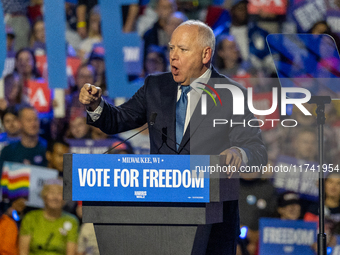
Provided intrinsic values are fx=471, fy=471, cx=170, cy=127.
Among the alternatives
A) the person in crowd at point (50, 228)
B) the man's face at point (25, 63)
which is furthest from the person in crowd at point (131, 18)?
the person in crowd at point (50, 228)

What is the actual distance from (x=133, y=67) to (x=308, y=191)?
6.04 ft

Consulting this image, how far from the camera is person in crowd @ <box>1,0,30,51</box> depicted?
4332 mm

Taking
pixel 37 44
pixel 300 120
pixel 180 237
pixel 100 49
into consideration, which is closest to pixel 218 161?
pixel 180 237

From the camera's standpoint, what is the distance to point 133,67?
4156 millimetres

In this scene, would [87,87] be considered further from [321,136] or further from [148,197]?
[321,136]

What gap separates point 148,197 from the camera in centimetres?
154

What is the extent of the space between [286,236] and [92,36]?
7.95 feet

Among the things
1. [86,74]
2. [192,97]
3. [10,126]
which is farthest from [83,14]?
[192,97]

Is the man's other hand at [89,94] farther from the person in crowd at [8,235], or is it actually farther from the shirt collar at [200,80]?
the person in crowd at [8,235]

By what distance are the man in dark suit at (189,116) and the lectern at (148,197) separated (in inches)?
10.4

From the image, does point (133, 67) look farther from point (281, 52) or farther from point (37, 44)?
point (281, 52)

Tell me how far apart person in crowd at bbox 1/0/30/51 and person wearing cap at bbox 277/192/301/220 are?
268 cm

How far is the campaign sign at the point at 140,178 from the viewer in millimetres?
1518

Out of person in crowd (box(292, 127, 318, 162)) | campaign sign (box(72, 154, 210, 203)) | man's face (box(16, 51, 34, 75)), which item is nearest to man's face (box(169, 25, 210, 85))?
campaign sign (box(72, 154, 210, 203))
